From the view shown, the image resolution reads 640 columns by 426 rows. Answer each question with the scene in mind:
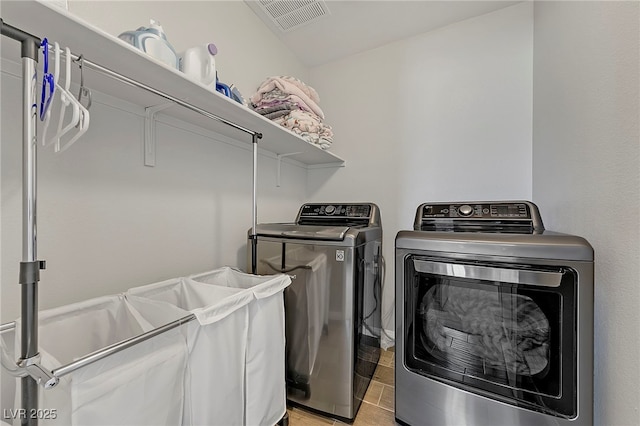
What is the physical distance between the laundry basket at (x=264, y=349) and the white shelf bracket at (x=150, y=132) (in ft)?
1.75

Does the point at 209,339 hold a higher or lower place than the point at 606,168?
lower

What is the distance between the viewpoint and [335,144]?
2.15 m

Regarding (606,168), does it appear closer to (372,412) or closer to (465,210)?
(465,210)

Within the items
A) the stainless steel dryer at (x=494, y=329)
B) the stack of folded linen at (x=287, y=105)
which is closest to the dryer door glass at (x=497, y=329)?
the stainless steel dryer at (x=494, y=329)

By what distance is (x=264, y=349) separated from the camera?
0.99 metres

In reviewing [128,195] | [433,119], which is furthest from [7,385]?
[433,119]

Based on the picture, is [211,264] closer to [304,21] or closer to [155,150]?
[155,150]

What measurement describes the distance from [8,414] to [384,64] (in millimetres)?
2494

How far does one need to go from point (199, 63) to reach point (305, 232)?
831mm

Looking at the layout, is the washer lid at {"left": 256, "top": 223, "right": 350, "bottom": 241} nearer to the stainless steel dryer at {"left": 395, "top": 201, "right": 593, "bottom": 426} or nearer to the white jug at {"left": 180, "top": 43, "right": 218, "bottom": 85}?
the stainless steel dryer at {"left": 395, "top": 201, "right": 593, "bottom": 426}

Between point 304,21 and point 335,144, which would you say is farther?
point 335,144

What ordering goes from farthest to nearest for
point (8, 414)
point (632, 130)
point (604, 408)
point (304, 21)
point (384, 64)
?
point (384, 64), point (304, 21), point (604, 408), point (632, 130), point (8, 414)

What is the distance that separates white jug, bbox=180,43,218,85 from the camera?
0.91 metres

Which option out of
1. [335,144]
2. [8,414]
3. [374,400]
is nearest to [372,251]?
[374,400]
